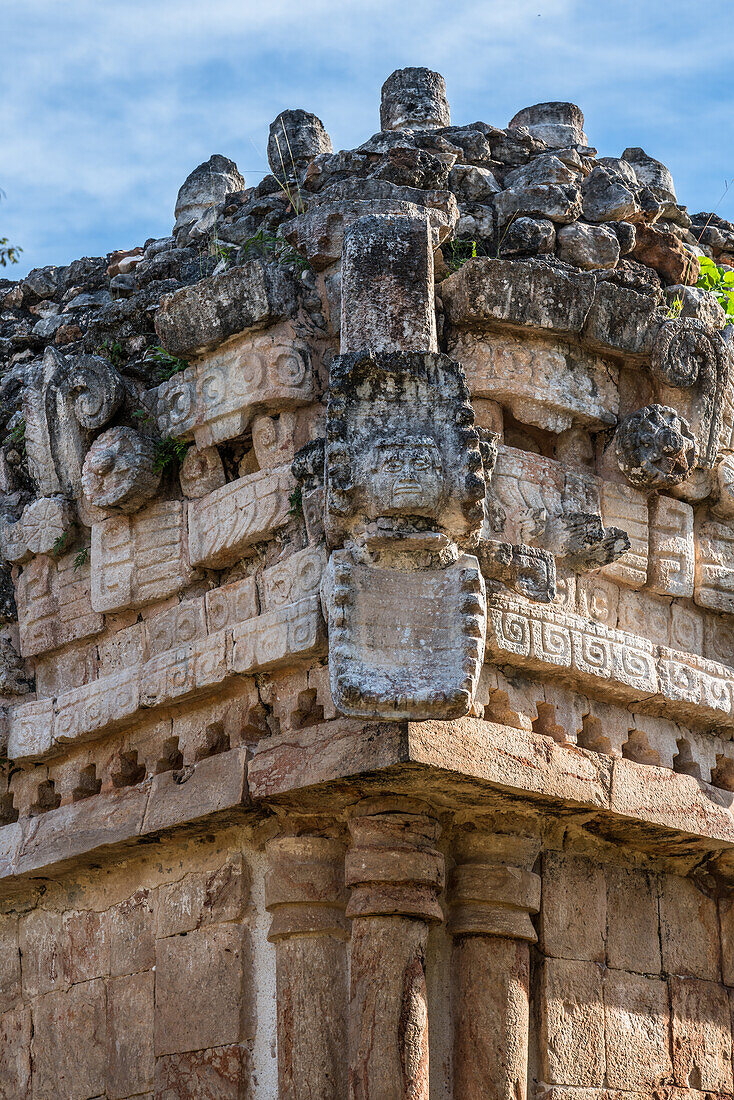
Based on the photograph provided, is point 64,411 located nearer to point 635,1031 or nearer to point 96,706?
point 96,706

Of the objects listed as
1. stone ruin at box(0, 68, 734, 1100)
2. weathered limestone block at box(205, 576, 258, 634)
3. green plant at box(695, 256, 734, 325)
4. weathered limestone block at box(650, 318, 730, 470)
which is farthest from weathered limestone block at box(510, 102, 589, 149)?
weathered limestone block at box(205, 576, 258, 634)

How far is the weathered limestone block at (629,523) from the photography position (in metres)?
7.54

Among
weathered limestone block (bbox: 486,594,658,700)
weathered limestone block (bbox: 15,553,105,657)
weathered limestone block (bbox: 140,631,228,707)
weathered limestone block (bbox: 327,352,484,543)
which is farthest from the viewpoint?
weathered limestone block (bbox: 15,553,105,657)

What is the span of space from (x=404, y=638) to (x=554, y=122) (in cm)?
420

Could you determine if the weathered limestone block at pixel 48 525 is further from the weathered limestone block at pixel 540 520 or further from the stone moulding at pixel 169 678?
the weathered limestone block at pixel 540 520

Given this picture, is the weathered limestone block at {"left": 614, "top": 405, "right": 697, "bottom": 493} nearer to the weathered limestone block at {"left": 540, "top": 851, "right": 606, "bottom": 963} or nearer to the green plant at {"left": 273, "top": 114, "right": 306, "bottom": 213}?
the weathered limestone block at {"left": 540, "top": 851, "right": 606, "bottom": 963}

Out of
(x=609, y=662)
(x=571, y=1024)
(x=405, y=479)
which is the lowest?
(x=571, y=1024)

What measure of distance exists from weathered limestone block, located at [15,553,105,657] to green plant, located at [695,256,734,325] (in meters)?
3.69

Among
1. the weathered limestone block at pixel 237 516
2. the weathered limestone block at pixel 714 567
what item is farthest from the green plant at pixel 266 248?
the weathered limestone block at pixel 714 567

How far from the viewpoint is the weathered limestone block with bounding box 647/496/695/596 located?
7629mm

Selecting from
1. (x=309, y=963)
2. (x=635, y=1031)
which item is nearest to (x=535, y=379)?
(x=309, y=963)

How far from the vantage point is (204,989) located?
22.7 ft

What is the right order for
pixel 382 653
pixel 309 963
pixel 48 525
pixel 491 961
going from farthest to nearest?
1. pixel 48 525
2. pixel 491 961
3. pixel 309 963
4. pixel 382 653

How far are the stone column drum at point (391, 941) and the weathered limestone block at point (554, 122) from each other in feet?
14.0
